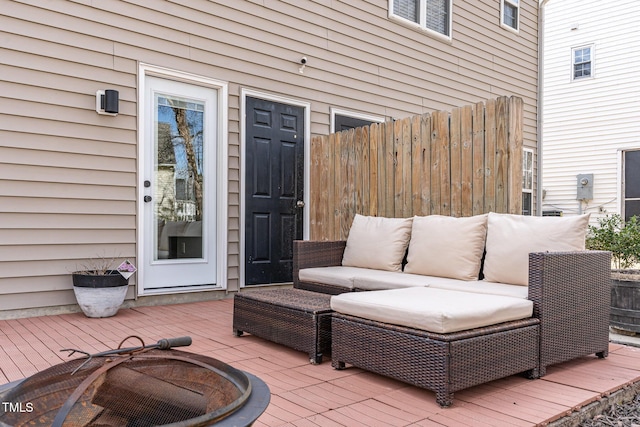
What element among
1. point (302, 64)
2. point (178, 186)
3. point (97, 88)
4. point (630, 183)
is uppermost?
point (302, 64)

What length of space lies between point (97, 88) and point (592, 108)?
1053 centimetres

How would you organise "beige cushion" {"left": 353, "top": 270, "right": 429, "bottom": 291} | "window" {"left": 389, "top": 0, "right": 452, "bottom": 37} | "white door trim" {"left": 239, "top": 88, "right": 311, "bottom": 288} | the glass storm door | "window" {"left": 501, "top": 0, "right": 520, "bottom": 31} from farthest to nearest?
"window" {"left": 501, "top": 0, "right": 520, "bottom": 31} < "window" {"left": 389, "top": 0, "right": 452, "bottom": 37} < "white door trim" {"left": 239, "top": 88, "right": 311, "bottom": 288} < the glass storm door < "beige cushion" {"left": 353, "top": 270, "right": 429, "bottom": 291}

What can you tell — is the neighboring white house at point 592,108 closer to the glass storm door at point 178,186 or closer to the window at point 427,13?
the window at point 427,13

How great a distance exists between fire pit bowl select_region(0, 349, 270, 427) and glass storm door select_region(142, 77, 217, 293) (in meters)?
3.24

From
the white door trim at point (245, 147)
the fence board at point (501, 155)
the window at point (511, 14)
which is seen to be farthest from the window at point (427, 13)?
the fence board at point (501, 155)

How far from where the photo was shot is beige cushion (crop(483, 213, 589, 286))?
2719 mm

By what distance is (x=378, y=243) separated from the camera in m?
3.72

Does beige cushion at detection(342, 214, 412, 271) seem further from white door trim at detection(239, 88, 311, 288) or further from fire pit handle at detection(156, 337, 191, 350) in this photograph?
fire pit handle at detection(156, 337, 191, 350)

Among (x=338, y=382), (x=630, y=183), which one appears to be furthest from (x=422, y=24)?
(x=630, y=183)

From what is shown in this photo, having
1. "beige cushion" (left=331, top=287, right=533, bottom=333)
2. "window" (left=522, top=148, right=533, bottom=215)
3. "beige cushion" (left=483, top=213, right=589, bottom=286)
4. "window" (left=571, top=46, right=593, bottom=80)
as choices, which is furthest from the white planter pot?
"window" (left=571, top=46, right=593, bottom=80)

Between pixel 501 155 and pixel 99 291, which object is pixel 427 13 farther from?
pixel 99 291

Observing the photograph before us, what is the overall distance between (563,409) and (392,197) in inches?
102

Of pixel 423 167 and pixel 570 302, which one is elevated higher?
pixel 423 167

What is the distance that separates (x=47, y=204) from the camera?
12.6ft
